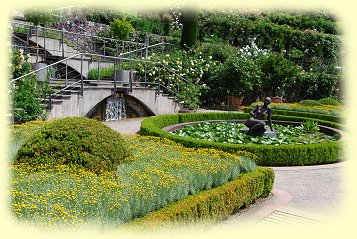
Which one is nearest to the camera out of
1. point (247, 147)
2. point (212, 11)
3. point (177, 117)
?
point (247, 147)

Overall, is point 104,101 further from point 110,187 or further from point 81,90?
point 110,187

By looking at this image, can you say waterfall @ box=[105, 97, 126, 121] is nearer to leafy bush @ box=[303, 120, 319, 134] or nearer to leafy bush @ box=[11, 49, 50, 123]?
leafy bush @ box=[11, 49, 50, 123]

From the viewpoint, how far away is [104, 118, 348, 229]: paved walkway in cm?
617

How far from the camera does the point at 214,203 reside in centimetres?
577

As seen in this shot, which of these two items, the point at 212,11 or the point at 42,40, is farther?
the point at 212,11

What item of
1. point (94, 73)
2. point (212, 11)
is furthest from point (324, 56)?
point (94, 73)

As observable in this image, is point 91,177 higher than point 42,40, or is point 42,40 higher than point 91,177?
point 42,40

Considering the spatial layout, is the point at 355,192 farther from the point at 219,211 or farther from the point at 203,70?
the point at 203,70

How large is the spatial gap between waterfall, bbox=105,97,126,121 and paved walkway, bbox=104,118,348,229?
26.9ft

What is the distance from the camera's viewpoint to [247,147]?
33.1 feet

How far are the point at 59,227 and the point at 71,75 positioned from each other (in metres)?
15.1

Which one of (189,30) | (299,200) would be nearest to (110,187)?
(299,200)

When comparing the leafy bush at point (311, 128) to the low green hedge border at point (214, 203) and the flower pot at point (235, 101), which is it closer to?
the low green hedge border at point (214, 203)

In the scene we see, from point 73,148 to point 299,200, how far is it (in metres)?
4.05
